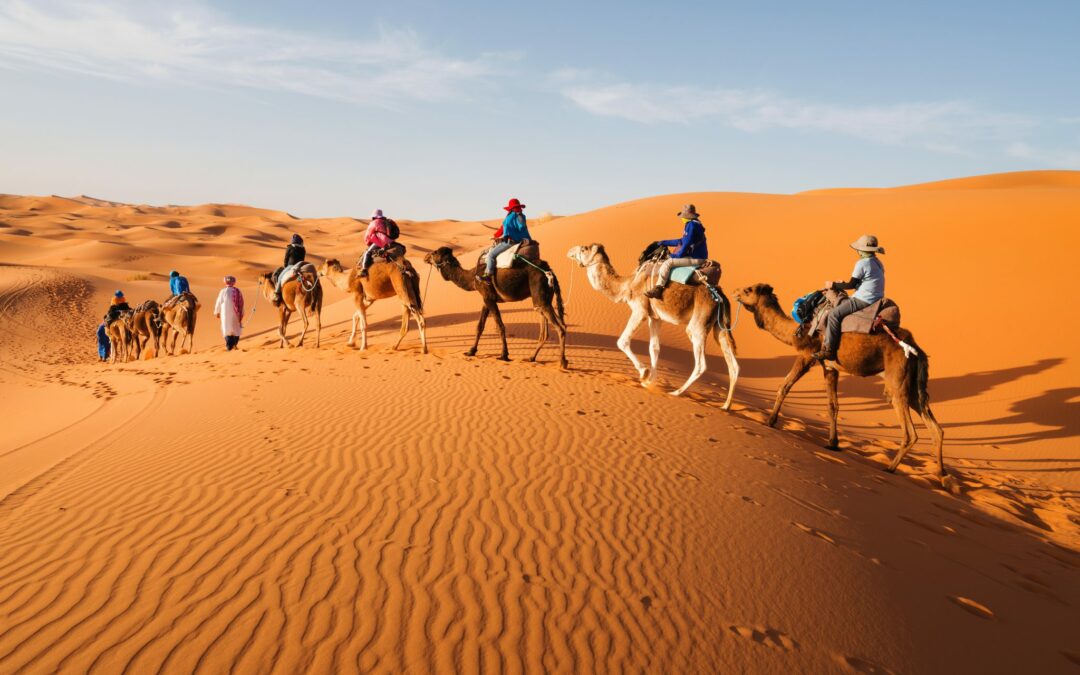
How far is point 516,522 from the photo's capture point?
4.72m

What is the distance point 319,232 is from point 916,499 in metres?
77.2

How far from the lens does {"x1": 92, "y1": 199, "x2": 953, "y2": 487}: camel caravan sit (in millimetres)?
8047

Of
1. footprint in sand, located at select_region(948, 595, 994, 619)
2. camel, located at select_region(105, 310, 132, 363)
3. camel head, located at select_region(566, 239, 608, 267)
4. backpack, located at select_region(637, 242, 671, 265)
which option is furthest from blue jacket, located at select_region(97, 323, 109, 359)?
footprint in sand, located at select_region(948, 595, 994, 619)

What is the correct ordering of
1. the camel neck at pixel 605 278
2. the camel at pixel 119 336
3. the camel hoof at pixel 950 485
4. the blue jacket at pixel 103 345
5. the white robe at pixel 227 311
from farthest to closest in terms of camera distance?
the blue jacket at pixel 103 345 → the camel at pixel 119 336 → the white robe at pixel 227 311 → the camel neck at pixel 605 278 → the camel hoof at pixel 950 485

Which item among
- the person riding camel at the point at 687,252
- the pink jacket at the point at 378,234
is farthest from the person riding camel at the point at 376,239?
the person riding camel at the point at 687,252

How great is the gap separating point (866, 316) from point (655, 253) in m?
3.60

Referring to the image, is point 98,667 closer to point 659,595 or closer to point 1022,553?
point 659,595

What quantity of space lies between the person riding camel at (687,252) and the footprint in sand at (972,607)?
626 centimetres

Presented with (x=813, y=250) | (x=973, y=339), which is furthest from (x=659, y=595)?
(x=813, y=250)

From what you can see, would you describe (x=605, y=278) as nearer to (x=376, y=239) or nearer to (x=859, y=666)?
(x=376, y=239)

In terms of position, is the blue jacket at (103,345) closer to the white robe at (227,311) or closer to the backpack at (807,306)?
the white robe at (227,311)

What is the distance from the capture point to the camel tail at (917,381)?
786 cm

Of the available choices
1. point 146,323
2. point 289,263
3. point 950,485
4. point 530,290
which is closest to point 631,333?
point 530,290

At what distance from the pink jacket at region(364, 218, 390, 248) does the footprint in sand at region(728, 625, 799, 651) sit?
1118 centimetres
